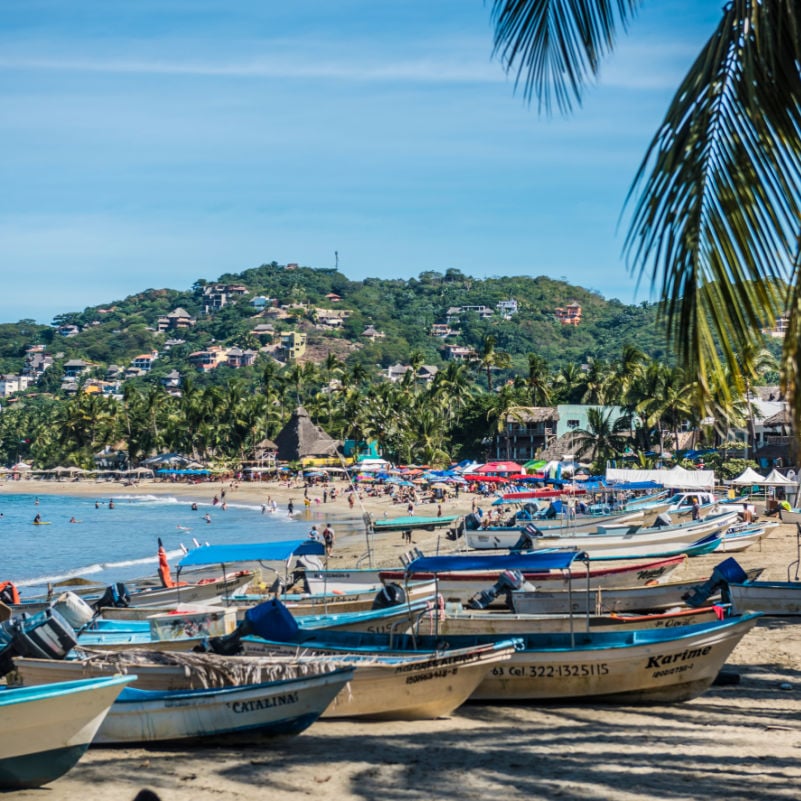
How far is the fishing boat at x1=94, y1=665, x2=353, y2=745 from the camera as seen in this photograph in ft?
37.7

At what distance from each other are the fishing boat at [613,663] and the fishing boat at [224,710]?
1.66 m

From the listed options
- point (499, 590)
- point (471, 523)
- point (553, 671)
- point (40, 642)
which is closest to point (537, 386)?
point (471, 523)

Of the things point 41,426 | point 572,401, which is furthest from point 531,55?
point 41,426

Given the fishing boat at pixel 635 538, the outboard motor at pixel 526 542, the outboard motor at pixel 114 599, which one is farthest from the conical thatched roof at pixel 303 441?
the outboard motor at pixel 114 599

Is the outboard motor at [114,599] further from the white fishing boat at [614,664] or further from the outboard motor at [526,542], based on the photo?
the outboard motor at [526,542]

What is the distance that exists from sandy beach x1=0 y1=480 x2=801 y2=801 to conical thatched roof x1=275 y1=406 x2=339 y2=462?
257 ft

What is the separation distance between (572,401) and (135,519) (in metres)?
46.2

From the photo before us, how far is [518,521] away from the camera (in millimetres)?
39812

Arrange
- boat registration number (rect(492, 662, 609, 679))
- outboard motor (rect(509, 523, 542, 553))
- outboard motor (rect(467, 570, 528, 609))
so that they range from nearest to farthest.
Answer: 1. boat registration number (rect(492, 662, 609, 679))
2. outboard motor (rect(467, 570, 528, 609))
3. outboard motor (rect(509, 523, 542, 553))

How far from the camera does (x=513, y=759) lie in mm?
10859

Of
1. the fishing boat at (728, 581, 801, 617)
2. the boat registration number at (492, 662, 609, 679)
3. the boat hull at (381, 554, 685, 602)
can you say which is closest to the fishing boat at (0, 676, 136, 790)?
the boat registration number at (492, 662, 609, 679)

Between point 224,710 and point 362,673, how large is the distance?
182 centimetres

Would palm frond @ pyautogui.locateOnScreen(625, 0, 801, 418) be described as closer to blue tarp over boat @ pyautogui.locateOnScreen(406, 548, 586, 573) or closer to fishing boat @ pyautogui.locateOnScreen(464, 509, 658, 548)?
blue tarp over boat @ pyautogui.locateOnScreen(406, 548, 586, 573)

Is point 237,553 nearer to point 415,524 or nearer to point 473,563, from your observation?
point 473,563
